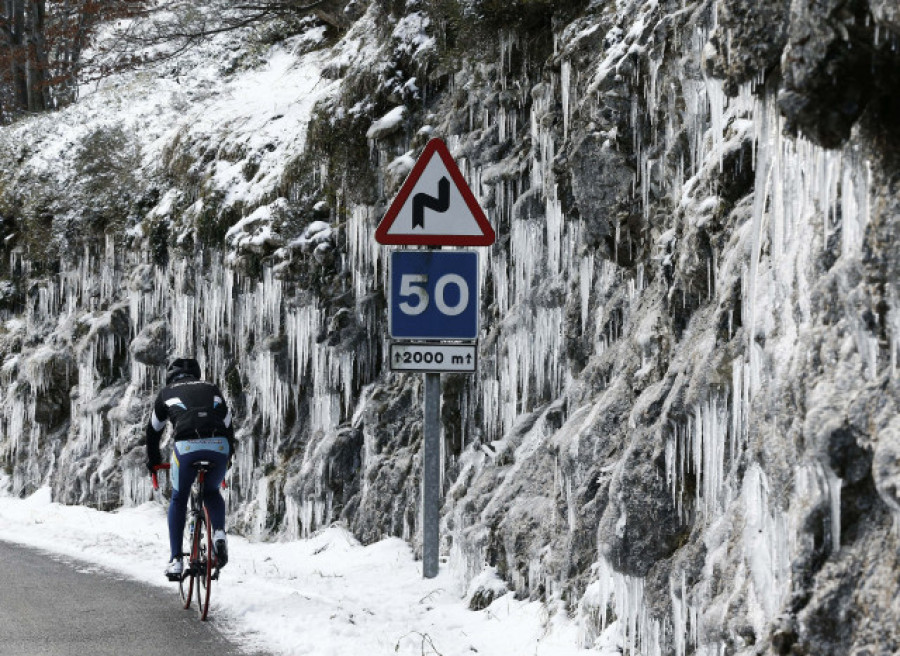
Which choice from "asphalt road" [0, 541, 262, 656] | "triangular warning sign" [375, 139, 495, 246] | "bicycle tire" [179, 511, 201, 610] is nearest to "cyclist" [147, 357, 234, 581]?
"bicycle tire" [179, 511, 201, 610]

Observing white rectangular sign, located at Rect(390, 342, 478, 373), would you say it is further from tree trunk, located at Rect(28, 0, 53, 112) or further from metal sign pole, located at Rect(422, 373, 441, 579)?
tree trunk, located at Rect(28, 0, 53, 112)

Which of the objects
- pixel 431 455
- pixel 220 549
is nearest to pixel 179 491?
pixel 220 549

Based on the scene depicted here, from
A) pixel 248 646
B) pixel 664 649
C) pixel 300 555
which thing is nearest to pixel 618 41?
pixel 664 649

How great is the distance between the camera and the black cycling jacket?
666 centimetres

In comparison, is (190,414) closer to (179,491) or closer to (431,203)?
(179,491)

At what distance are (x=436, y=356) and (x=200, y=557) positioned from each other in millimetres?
2126

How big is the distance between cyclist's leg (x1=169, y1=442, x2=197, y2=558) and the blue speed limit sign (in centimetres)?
187

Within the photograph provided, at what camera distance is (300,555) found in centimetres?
889

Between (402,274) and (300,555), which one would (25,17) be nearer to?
(300,555)

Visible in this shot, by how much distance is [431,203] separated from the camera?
5922mm

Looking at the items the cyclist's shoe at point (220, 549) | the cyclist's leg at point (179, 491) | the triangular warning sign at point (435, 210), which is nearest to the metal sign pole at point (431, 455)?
the triangular warning sign at point (435, 210)

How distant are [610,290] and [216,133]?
8.98m

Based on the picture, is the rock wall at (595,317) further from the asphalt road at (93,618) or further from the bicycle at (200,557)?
the asphalt road at (93,618)

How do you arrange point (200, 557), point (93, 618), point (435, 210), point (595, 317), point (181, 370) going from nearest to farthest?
point (435, 210) < point (93, 618) < point (200, 557) < point (595, 317) < point (181, 370)
